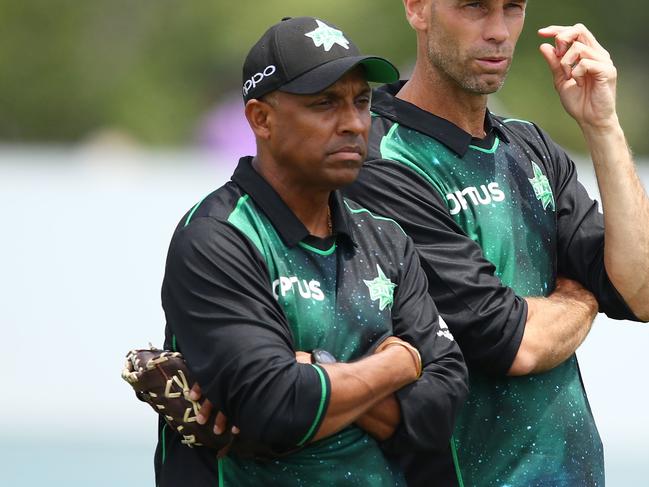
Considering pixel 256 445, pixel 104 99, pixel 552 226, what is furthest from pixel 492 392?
pixel 104 99

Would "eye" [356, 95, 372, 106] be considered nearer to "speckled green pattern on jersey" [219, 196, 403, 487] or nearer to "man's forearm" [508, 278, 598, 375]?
"speckled green pattern on jersey" [219, 196, 403, 487]

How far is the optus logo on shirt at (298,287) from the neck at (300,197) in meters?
0.17

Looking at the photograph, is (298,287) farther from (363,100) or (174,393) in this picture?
(363,100)

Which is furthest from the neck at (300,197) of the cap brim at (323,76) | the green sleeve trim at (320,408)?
the green sleeve trim at (320,408)

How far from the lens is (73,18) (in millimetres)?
24547

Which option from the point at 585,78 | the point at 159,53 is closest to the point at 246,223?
the point at 585,78

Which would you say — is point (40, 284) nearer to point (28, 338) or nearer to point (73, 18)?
point (28, 338)

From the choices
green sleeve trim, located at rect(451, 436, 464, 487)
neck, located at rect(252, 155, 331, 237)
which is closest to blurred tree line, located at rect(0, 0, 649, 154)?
green sleeve trim, located at rect(451, 436, 464, 487)

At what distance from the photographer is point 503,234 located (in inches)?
164

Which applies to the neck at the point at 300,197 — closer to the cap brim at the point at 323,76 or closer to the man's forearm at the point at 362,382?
the cap brim at the point at 323,76

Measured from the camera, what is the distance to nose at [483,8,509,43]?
13.6 ft

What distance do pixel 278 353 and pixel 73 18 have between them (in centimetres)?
2195

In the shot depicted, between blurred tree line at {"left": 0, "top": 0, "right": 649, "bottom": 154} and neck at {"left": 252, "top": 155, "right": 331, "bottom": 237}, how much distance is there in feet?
61.7

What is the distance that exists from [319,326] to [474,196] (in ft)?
2.63
